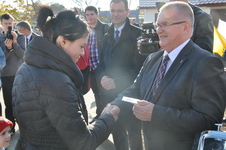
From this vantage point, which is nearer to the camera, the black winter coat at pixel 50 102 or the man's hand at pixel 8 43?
the black winter coat at pixel 50 102

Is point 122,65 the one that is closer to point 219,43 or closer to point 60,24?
point 219,43

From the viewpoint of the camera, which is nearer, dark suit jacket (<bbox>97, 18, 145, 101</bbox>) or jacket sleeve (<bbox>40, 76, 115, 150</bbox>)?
jacket sleeve (<bbox>40, 76, 115, 150</bbox>)

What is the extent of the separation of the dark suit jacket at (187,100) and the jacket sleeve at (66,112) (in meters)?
0.66

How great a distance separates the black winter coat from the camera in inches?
64.9

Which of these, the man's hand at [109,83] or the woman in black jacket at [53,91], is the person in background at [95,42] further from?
the woman in black jacket at [53,91]

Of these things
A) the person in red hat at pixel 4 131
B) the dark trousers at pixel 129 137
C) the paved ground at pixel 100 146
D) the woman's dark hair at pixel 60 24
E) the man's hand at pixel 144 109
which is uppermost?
the woman's dark hair at pixel 60 24

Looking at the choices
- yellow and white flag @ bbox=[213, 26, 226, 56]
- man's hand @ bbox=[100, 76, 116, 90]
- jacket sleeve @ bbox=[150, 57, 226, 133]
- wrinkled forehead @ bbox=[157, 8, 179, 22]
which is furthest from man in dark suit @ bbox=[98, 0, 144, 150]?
jacket sleeve @ bbox=[150, 57, 226, 133]

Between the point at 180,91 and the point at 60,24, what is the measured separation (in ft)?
3.48

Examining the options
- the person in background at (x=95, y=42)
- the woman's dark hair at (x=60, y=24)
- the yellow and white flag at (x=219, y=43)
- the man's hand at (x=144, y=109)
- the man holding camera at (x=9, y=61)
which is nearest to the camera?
the woman's dark hair at (x=60, y=24)

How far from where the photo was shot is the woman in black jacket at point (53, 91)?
165 cm

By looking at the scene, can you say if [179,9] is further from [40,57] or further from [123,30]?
[123,30]

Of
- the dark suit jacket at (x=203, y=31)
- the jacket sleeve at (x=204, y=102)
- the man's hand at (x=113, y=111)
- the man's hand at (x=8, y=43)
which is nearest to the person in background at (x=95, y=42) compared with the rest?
the man's hand at (x=8, y=43)

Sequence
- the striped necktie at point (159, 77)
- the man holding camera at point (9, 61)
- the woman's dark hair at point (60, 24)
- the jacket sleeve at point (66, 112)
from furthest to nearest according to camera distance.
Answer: the man holding camera at point (9, 61)
the striped necktie at point (159, 77)
the woman's dark hair at point (60, 24)
the jacket sleeve at point (66, 112)

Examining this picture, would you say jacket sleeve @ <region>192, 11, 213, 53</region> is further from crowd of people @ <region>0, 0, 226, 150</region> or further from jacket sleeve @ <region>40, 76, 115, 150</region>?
jacket sleeve @ <region>40, 76, 115, 150</region>
